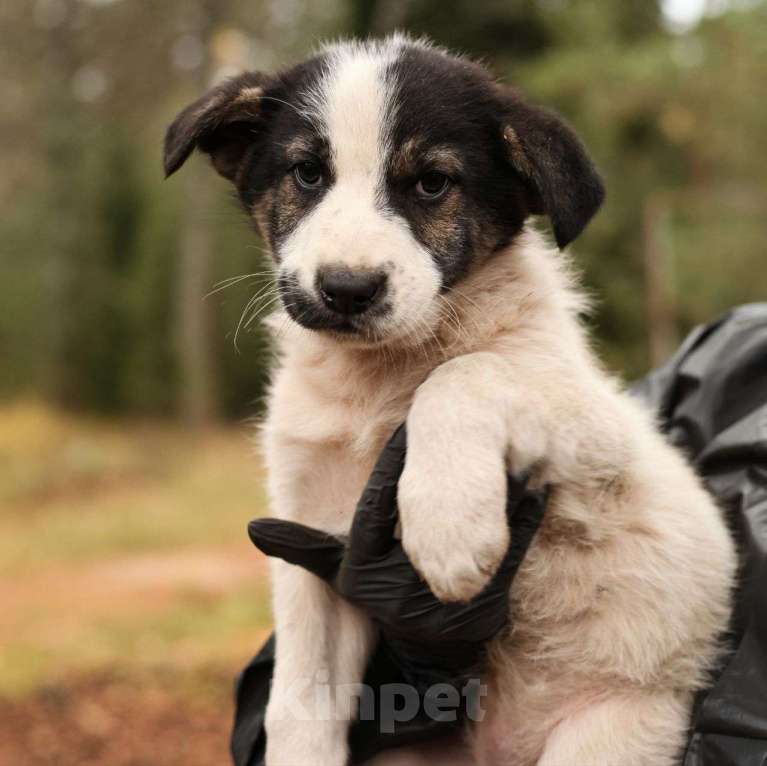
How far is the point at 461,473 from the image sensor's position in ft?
7.91

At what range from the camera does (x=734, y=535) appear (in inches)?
121

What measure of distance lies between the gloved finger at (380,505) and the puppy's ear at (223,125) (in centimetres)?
109

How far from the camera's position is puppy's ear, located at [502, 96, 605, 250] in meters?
2.81

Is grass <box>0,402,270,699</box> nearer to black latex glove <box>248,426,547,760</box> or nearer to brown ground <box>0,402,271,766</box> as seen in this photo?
brown ground <box>0,402,271,766</box>

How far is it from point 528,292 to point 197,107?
119cm

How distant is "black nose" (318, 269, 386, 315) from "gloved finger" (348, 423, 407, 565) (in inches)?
13.9

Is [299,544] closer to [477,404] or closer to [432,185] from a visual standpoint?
[477,404]

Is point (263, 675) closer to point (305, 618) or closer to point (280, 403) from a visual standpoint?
point (305, 618)

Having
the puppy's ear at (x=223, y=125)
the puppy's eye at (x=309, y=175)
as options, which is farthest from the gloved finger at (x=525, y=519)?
the puppy's ear at (x=223, y=125)

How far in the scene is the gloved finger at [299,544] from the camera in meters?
2.79

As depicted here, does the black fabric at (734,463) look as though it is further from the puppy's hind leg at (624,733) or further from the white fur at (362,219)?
the white fur at (362,219)

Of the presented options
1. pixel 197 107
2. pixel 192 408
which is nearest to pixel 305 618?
pixel 197 107

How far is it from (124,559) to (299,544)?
8.24 metres

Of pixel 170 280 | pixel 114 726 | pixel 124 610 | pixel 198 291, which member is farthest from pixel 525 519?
pixel 170 280
